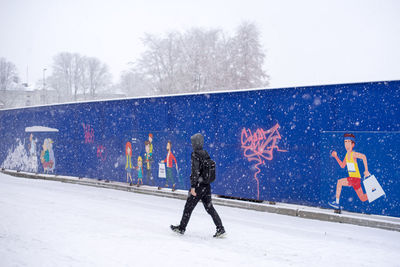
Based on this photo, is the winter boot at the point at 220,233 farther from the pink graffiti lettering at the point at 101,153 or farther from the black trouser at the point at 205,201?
the pink graffiti lettering at the point at 101,153

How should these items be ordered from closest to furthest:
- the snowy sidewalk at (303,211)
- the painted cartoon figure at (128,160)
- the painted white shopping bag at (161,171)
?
the snowy sidewalk at (303,211), the painted white shopping bag at (161,171), the painted cartoon figure at (128,160)

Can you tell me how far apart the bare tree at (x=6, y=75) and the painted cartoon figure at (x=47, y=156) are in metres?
56.2

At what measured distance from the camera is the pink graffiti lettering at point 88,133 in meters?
11.4

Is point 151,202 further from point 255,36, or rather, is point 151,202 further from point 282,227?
point 255,36

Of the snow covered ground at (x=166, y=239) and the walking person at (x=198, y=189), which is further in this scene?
the walking person at (x=198, y=189)

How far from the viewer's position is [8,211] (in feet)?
23.5

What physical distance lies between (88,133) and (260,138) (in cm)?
620

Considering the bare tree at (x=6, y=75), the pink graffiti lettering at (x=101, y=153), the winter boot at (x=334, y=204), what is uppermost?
the bare tree at (x=6, y=75)

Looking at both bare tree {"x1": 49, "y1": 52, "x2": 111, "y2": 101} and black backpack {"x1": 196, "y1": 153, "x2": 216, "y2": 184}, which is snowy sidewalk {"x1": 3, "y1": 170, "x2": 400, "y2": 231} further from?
bare tree {"x1": 49, "y1": 52, "x2": 111, "y2": 101}

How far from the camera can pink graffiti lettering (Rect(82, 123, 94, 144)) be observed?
1138 cm

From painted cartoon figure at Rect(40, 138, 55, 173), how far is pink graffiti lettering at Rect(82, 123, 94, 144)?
211 centimetres

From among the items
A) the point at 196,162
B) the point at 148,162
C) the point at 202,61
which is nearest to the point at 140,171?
the point at 148,162

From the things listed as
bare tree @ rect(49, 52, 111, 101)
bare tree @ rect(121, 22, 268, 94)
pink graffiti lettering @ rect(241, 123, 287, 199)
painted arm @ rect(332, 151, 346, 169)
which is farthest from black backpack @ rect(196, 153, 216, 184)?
bare tree @ rect(49, 52, 111, 101)

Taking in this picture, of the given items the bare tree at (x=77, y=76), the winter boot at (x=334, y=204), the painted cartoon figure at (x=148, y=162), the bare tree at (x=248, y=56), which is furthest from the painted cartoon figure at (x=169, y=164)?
the bare tree at (x=77, y=76)
